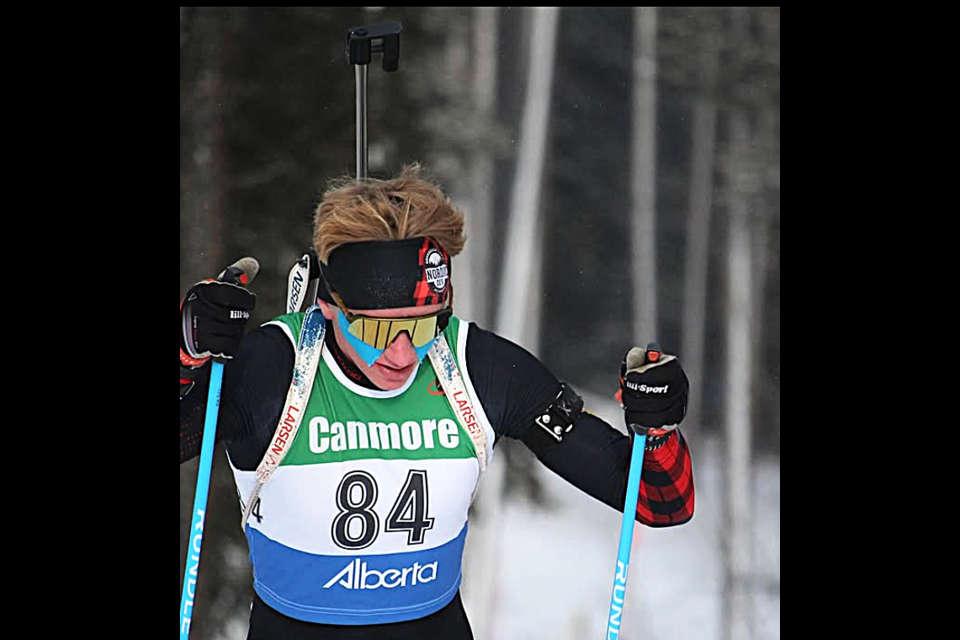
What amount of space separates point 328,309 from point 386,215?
170 millimetres

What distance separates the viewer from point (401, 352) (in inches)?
57.9

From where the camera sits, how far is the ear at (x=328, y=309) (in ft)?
5.05

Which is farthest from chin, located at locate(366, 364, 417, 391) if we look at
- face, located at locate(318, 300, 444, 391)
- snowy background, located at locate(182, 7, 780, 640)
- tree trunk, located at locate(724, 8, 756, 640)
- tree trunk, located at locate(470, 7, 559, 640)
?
tree trunk, located at locate(724, 8, 756, 640)

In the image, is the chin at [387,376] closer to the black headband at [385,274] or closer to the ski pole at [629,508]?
the black headband at [385,274]

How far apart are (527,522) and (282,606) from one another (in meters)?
1.72

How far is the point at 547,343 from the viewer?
3.21 metres

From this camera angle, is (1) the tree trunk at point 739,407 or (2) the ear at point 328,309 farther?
(1) the tree trunk at point 739,407

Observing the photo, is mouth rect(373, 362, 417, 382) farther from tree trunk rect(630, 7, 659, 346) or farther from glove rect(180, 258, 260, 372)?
tree trunk rect(630, 7, 659, 346)

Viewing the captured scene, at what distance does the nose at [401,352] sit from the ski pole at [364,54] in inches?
15.5

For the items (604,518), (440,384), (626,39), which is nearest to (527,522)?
(604,518)

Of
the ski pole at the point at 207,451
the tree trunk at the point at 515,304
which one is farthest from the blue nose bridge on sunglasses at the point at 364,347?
the tree trunk at the point at 515,304

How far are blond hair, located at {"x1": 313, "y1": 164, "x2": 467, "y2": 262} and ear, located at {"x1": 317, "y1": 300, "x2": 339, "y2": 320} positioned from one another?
73 millimetres

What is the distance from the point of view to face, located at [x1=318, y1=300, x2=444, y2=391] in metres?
1.47

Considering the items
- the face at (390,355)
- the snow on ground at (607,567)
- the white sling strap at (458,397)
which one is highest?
the face at (390,355)
